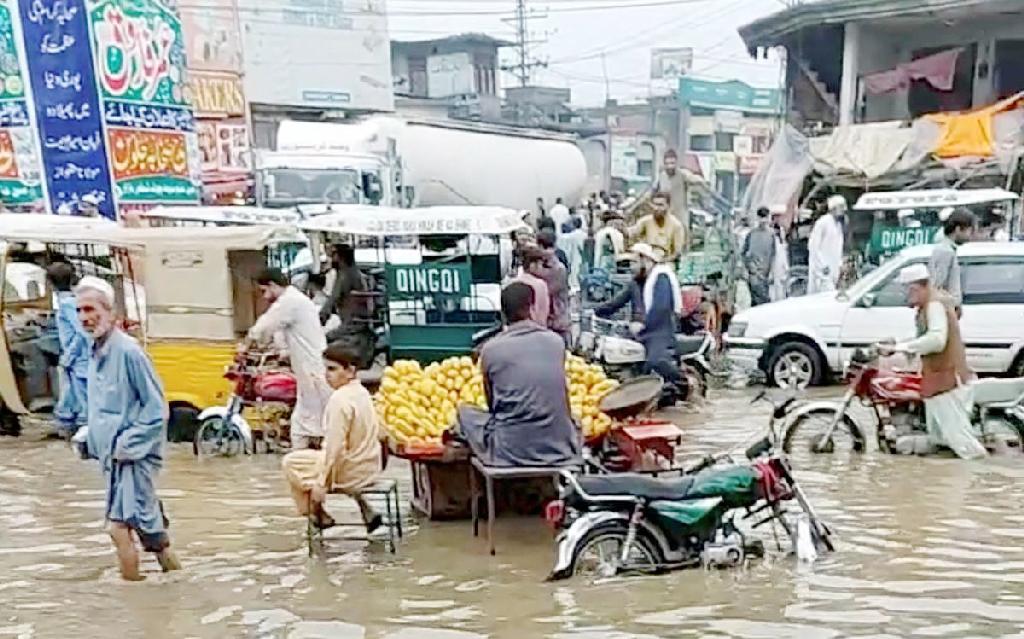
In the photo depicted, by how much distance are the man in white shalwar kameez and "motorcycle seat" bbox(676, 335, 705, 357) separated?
490 centimetres

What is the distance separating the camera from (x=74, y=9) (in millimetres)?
20609

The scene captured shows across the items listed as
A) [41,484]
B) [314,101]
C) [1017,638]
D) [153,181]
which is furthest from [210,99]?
[1017,638]

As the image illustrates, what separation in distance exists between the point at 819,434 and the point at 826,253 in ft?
27.1

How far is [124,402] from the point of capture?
7.20m

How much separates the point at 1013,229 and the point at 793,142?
188 inches

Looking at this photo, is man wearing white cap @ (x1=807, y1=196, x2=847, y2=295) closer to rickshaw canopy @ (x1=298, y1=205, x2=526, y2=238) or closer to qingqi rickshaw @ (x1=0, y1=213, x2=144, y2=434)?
rickshaw canopy @ (x1=298, y1=205, x2=526, y2=238)

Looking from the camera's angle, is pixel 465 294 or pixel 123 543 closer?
pixel 123 543

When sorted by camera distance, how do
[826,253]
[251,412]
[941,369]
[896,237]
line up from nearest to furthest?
1. [941,369]
2. [251,412]
3. [896,237]
4. [826,253]

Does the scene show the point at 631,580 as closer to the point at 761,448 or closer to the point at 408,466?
the point at 761,448

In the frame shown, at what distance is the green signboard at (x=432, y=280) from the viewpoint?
538 inches

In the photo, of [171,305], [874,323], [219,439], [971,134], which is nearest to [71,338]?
[171,305]

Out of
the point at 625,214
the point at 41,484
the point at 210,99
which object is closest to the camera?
the point at 41,484

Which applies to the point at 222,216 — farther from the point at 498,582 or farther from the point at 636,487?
the point at 636,487

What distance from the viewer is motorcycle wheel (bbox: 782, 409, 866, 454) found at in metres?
11.0
